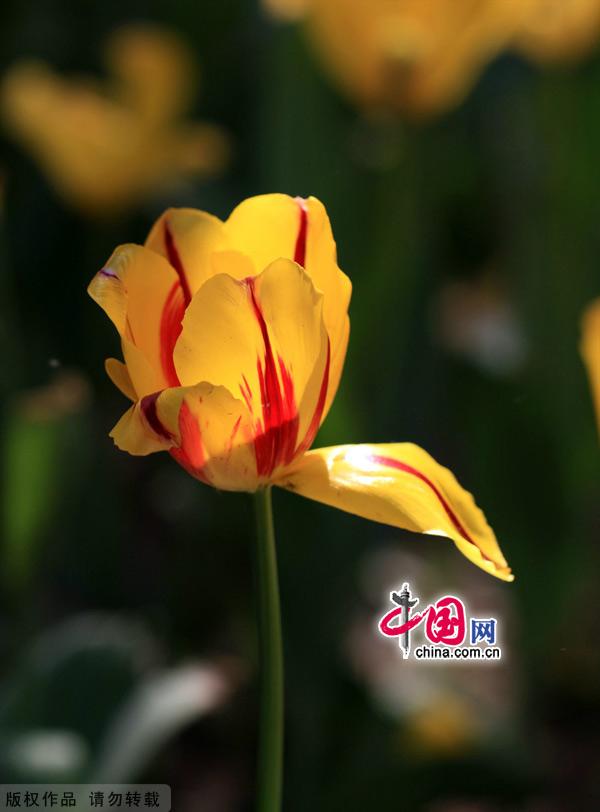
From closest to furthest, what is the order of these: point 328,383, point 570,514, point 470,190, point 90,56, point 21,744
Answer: point 328,383
point 21,744
point 570,514
point 470,190
point 90,56

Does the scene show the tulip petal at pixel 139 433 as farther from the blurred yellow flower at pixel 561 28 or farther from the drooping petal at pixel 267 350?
the blurred yellow flower at pixel 561 28

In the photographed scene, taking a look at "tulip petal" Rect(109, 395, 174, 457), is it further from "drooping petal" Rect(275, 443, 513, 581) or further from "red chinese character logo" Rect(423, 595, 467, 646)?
"red chinese character logo" Rect(423, 595, 467, 646)

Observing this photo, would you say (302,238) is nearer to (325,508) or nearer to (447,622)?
(447,622)

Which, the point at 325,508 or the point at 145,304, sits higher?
the point at 325,508

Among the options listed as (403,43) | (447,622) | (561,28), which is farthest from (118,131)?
(447,622)

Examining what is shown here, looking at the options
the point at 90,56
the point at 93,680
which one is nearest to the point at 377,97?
the point at 93,680

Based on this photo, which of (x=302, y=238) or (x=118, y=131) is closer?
(x=302, y=238)

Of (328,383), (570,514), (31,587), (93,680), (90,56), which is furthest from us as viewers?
(90,56)

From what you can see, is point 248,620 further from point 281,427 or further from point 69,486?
point 281,427
